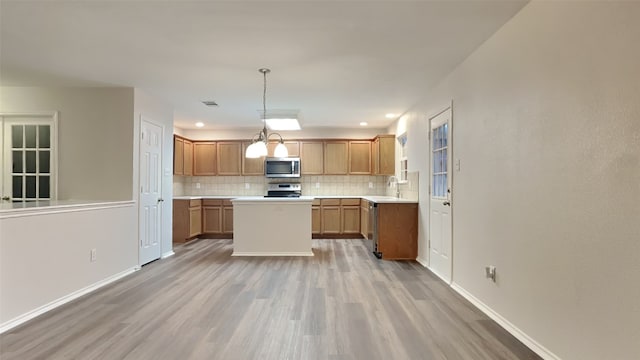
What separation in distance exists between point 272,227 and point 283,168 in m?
2.46

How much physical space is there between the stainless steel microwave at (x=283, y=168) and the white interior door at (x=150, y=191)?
2775mm

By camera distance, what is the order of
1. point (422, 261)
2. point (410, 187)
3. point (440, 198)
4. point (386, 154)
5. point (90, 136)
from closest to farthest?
point (440, 198) → point (90, 136) → point (422, 261) → point (410, 187) → point (386, 154)

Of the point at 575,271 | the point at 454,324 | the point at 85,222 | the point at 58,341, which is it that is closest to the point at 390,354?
the point at 454,324

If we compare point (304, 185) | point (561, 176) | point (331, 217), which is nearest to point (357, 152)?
point (304, 185)

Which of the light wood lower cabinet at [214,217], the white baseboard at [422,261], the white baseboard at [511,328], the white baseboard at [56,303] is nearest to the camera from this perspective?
the white baseboard at [511,328]

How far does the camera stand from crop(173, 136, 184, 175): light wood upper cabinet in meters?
7.29

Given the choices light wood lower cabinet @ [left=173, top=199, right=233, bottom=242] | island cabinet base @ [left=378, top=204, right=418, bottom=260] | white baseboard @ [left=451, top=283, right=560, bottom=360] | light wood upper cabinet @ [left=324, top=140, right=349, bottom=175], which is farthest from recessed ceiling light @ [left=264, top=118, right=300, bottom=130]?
white baseboard @ [left=451, top=283, right=560, bottom=360]

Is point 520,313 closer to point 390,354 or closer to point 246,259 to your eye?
point 390,354

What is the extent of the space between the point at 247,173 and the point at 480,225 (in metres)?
5.75

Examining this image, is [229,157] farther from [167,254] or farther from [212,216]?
[167,254]

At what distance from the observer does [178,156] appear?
24.3 ft

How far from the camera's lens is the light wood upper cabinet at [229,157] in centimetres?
808

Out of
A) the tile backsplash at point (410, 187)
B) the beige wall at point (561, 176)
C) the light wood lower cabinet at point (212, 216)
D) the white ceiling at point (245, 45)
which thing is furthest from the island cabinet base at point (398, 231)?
the light wood lower cabinet at point (212, 216)

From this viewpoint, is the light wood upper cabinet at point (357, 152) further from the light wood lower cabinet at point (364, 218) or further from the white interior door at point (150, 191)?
the white interior door at point (150, 191)
